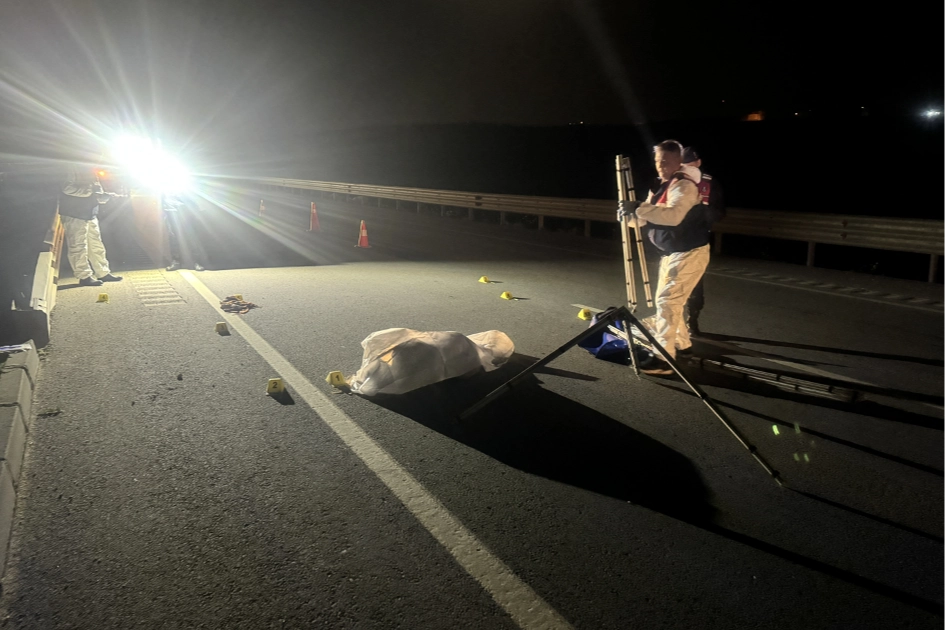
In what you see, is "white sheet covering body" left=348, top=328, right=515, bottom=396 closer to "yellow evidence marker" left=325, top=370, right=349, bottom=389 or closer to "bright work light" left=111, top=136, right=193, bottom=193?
"yellow evidence marker" left=325, top=370, right=349, bottom=389

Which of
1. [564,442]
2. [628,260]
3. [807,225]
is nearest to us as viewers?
[564,442]

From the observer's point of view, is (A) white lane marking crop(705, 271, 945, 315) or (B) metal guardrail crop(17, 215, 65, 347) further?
(A) white lane marking crop(705, 271, 945, 315)

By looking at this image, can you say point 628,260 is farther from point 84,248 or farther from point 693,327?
point 84,248

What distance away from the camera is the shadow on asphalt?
3.86m

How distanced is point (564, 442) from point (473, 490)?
922 millimetres

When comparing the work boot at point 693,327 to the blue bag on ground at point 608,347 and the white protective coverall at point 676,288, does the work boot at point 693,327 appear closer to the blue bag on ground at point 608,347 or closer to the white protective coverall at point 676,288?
the white protective coverall at point 676,288

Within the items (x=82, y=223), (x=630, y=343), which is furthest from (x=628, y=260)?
(x=82, y=223)

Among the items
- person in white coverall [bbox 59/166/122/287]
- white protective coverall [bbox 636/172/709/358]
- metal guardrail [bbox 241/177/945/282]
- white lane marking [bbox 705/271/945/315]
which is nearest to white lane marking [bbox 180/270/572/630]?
white protective coverall [bbox 636/172/709/358]

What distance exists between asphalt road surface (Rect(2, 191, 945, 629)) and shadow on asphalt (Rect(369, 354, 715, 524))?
0.02 m

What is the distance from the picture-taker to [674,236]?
20.5 ft

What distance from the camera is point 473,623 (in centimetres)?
270

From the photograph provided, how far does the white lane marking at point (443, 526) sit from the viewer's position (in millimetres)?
2791

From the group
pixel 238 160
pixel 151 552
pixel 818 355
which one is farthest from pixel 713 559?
pixel 238 160

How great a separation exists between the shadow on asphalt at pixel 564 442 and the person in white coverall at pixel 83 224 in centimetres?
692
